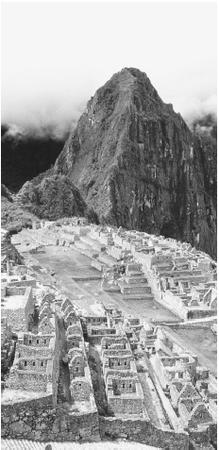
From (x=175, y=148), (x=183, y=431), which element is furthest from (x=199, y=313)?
(x=175, y=148)

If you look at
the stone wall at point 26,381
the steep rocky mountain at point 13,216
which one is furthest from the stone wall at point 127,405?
the steep rocky mountain at point 13,216

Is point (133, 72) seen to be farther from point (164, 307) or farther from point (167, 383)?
point (167, 383)

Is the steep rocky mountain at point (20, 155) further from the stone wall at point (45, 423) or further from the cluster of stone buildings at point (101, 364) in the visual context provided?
the stone wall at point (45, 423)

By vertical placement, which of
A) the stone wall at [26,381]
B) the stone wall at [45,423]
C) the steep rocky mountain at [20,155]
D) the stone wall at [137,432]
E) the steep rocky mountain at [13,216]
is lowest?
the stone wall at [137,432]

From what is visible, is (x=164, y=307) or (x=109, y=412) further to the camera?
(x=164, y=307)

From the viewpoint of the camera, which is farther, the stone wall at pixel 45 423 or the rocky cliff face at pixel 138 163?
the rocky cliff face at pixel 138 163

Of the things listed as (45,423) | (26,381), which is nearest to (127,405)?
(45,423)
